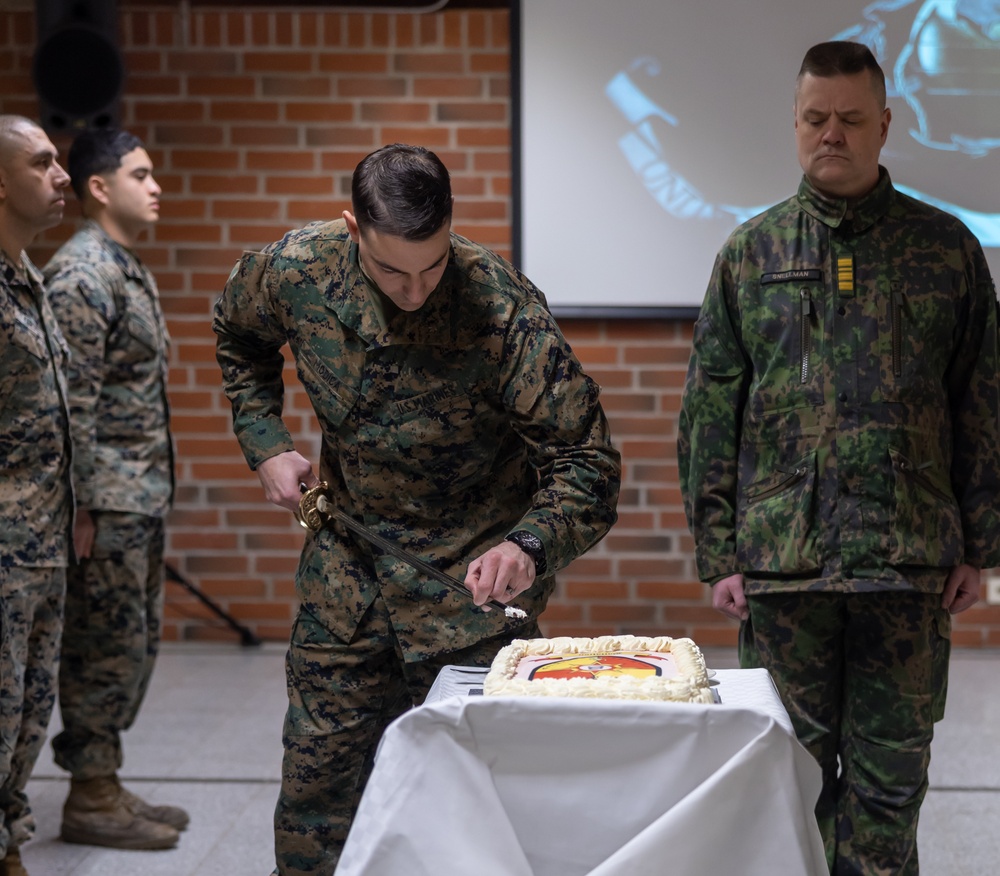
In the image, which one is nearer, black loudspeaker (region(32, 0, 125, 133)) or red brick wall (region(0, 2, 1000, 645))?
black loudspeaker (region(32, 0, 125, 133))

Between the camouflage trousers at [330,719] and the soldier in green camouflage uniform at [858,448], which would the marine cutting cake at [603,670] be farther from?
the soldier in green camouflage uniform at [858,448]

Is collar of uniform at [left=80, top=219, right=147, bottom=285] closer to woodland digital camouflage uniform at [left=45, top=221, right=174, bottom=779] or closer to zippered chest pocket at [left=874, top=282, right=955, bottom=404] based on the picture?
woodland digital camouflage uniform at [left=45, top=221, right=174, bottom=779]

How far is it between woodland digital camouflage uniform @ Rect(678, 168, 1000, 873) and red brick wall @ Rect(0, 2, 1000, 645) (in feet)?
6.57

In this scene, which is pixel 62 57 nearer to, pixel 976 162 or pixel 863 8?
pixel 863 8

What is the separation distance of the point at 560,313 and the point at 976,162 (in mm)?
1357

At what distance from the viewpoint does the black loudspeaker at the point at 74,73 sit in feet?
12.7

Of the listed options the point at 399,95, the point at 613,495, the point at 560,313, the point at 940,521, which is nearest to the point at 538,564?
the point at 613,495

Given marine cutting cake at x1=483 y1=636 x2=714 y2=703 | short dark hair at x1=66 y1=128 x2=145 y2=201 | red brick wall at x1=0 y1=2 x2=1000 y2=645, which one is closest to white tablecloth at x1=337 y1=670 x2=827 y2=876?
marine cutting cake at x1=483 y1=636 x2=714 y2=703

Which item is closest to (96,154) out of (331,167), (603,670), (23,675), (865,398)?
(331,167)

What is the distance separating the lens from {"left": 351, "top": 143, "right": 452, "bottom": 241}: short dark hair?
5.47ft

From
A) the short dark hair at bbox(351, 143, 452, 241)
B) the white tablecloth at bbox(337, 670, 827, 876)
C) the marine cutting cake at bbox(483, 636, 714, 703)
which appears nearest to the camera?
the white tablecloth at bbox(337, 670, 827, 876)

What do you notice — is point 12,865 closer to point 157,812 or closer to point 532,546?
point 157,812

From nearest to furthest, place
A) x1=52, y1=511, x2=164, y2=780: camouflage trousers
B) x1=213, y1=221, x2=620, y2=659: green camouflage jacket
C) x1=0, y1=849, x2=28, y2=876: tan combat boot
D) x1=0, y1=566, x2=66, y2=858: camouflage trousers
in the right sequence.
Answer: x1=213, y1=221, x2=620, y2=659: green camouflage jacket, x1=0, y1=566, x2=66, y2=858: camouflage trousers, x1=0, y1=849, x2=28, y2=876: tan combat boot, x1=52, y1=511, x2=164, y2=780: camouflage trousers

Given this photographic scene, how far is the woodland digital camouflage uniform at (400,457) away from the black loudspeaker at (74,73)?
7.22 feet
